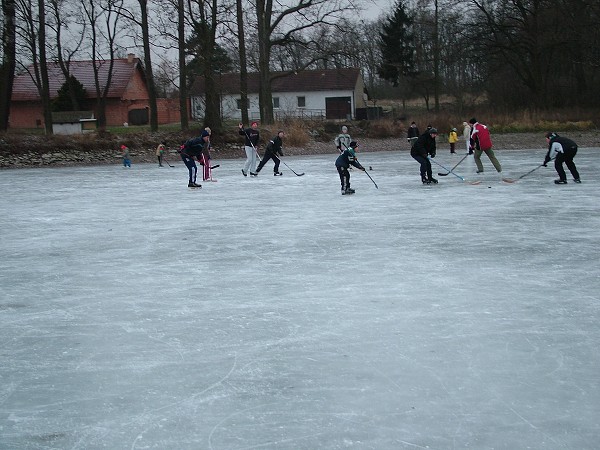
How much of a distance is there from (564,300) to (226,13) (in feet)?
86.7

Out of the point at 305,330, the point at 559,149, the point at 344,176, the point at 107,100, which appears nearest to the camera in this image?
the point at 305,330

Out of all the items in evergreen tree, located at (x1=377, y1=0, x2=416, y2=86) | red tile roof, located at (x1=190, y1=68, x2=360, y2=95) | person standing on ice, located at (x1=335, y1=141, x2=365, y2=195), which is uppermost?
evergreen tree, located at (x1=377, y1=0, x2=416, y2=86)

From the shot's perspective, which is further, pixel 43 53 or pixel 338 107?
pixel 338 107

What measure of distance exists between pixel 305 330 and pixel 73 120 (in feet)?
109

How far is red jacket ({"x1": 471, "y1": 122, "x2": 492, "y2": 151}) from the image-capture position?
1705cm

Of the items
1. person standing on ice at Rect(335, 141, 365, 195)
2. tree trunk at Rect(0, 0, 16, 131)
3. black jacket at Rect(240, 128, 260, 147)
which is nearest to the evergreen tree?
tree trunk at Rect(0, 0, 16, 131)

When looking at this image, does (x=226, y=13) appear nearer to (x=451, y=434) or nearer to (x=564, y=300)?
(x=564, y=300)

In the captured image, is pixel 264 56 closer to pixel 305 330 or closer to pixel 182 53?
pixel 182 53

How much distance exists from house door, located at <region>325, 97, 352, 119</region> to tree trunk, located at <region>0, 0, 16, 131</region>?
3182 centimetres

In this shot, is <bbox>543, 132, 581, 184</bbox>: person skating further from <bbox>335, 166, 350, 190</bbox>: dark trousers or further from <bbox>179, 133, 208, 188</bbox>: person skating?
<bbox>179, 133, 208, 188</bbox>: person skating

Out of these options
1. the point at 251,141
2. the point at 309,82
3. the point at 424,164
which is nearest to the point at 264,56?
the point at 251,141

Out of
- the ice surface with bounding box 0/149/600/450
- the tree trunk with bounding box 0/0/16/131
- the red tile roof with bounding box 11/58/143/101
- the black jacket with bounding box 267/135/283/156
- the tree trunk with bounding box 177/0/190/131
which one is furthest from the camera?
the red tile roof with bounding box 11/58/143/101

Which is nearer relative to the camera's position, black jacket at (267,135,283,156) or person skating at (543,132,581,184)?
person skating at (543,132,581,184)

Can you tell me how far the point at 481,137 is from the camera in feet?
56.3
